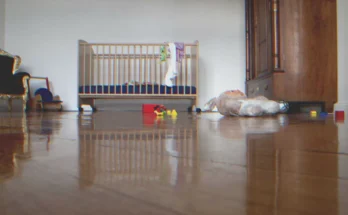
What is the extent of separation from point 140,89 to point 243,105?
242 cm

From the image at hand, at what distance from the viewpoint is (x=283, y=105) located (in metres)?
2.28

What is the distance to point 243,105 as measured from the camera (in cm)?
177

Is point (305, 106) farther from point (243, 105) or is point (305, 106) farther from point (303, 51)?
point (243, 105)

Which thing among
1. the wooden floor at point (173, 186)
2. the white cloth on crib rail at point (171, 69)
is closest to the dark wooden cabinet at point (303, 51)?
the white cloth on crib rail at point (171, 69)

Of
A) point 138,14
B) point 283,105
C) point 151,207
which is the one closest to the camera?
point 151,207

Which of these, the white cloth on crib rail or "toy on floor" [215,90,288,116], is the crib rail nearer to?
the white cloth on crib rail

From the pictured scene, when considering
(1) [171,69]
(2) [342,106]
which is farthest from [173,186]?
(1) [171,69]

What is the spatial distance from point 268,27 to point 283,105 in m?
0.95

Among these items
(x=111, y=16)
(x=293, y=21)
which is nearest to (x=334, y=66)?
(x=293, y=21)

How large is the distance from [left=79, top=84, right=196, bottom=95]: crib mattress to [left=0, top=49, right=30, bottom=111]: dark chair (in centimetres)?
75

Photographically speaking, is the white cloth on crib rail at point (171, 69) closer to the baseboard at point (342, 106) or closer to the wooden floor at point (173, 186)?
the baseboard at point (342, 106)

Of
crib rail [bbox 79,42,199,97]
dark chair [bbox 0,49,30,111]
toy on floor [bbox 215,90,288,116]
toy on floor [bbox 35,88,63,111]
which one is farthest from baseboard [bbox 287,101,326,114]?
toy on floor [bbox 35,88,63,111]

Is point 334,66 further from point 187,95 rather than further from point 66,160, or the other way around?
point 66,160

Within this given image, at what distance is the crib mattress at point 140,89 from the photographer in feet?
13.1
